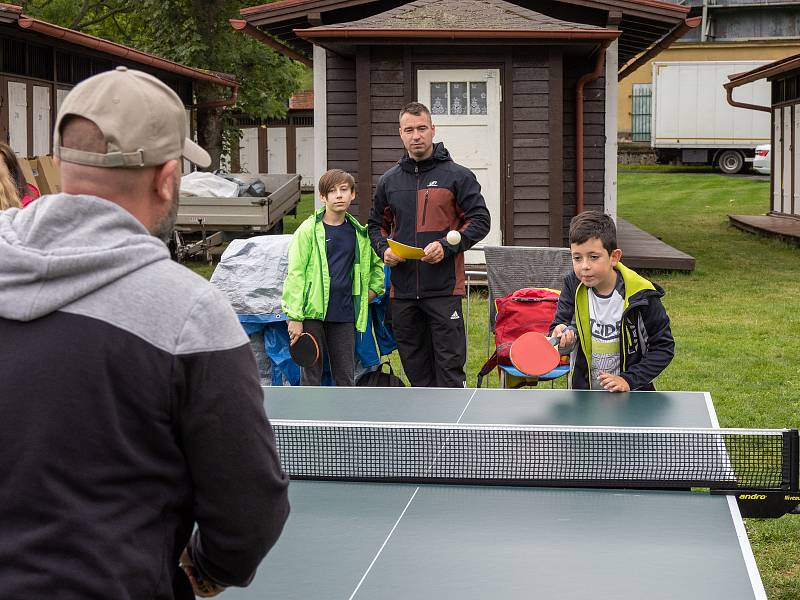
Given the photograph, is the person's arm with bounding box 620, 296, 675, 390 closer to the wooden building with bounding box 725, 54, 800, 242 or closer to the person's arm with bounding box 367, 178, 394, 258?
the person's arm with bounding box 367, 178, 394, 258

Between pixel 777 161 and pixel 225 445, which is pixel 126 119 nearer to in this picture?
pixel 225 445

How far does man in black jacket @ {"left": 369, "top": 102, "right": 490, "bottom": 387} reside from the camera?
693 cm

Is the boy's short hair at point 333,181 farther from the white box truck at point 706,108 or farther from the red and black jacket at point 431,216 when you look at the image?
the white box truck at point 706,108

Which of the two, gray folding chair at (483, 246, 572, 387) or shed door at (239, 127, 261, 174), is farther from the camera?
shed door at (239, 127, 261, 174)

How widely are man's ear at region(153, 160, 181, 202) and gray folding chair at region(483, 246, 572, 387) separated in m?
5.92

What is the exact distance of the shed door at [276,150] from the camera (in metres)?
40.0

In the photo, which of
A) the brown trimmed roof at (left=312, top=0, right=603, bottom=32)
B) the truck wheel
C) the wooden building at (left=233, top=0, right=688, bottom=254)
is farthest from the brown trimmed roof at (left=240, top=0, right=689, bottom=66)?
the truck wheel

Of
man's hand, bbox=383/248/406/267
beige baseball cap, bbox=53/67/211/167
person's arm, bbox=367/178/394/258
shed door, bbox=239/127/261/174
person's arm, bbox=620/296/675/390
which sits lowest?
person's arm, bbox=620/296/675/390

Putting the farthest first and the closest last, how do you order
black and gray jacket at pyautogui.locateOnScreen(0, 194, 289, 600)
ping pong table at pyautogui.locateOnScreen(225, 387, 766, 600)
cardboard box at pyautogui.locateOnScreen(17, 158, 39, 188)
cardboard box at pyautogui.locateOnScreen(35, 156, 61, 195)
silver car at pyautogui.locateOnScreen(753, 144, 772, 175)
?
silver car at pyautogui.locateOnScreen(753, 144, 772, 175) < cardboard box at pyautogui.locateOnScreen(35, 156, 61, 195) < cardboard box at pyautogui.locateOnScreen(17, 158, 39, 188) < ping pong table at pyautogui.locateOnScreen(225, 387, 766, 600) < black and gray jacket at pyautogui.locateOnScreen(0, 194, 289, 600)

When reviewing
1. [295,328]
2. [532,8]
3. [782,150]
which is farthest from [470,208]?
[782,150]

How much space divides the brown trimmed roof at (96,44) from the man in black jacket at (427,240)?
29.1 feet

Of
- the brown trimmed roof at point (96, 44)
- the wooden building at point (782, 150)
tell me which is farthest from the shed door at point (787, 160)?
the brown trimmed roof at point (96, 44)

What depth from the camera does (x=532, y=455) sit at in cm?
374

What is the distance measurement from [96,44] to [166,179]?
16468 millimetres
